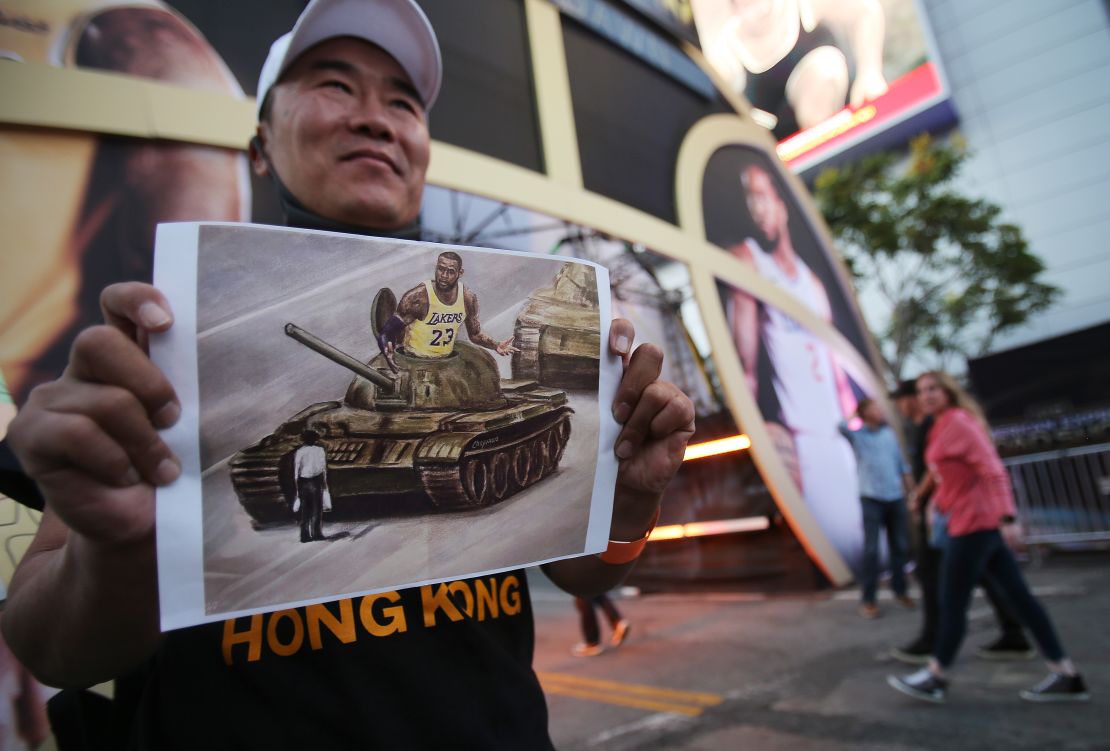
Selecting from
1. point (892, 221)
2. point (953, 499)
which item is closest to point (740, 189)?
point (953, 499)

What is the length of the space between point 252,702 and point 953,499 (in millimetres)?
3644

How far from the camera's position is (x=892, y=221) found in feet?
49.3

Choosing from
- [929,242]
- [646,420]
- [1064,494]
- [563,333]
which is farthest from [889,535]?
[929,242]

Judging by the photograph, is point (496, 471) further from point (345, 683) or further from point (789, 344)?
point (789, 344)

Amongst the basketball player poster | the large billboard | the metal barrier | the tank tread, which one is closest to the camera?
the tank tread

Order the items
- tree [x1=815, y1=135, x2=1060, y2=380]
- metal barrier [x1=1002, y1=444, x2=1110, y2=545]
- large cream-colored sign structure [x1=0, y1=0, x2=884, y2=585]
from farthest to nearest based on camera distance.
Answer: tree [x1=815, y1=135, x2=1060, y2=380] → metal barrier [x1=1002, y1=444, x2=1110, y2=545] → large cream-colored sign structure [x1=0, y1=0, x2=884, y2=585]

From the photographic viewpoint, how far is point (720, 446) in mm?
7016

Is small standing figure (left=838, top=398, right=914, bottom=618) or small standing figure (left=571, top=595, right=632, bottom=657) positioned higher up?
small standing figure (left=838, top=398, right=914, bottom=618)

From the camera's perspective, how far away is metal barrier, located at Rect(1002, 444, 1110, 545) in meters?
7.09

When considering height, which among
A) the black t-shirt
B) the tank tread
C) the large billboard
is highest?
the large billboard

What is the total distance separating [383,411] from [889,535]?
20.1 feet

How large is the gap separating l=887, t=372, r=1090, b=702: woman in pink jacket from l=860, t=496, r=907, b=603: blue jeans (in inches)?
83.8

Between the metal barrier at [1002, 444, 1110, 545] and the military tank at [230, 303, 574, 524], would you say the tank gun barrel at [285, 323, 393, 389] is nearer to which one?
the military tank at [230, 303, 574, 524]

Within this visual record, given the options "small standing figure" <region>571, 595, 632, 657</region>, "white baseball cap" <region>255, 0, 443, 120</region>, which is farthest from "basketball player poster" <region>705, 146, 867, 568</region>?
"white baseball cap" <region>255, 0, 443, 120</region>
